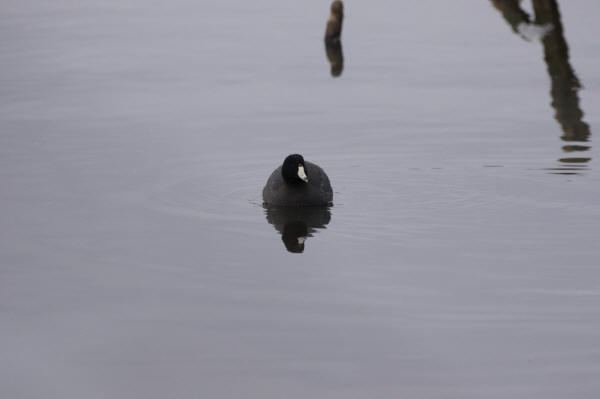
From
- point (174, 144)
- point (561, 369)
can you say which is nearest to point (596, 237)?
point (561, 369)

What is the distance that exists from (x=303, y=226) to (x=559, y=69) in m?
12.5

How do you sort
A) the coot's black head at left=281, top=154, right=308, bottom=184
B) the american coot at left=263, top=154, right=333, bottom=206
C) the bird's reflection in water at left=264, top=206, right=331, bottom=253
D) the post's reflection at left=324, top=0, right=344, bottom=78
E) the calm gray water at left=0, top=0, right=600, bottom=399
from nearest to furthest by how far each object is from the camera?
1. the calm gray water at left=0, top=0, right=600, bottom=399
2. the bird's reflection in water at left=264, top=206, right=331, bottom=253
3. the coot's black head at left=281, top=154, right=308, bottom=184
4. the american coot at left=263, top=154, right=333, bottom=206
5. the post's reflection at left=324, top=0, right=344, bottom=78

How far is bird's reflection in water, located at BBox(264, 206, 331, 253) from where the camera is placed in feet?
43.1

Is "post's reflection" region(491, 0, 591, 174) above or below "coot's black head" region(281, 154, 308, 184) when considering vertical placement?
above

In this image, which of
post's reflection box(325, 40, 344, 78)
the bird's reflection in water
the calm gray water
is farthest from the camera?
post's reflection box(325, 40, 344, 78)

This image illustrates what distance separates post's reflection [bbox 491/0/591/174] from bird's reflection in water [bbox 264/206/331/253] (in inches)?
151

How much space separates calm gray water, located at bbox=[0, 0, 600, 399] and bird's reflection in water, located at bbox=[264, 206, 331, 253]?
0.14 ft

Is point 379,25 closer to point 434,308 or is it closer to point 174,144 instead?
point 174,144

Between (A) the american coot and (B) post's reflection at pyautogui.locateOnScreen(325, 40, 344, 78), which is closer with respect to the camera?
(A) the american coot

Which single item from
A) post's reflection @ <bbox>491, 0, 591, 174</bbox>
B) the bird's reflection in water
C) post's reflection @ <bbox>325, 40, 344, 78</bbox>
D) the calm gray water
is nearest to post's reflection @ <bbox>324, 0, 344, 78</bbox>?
post's reflection @ <bbox>325, 40, 344, 78</bbox>

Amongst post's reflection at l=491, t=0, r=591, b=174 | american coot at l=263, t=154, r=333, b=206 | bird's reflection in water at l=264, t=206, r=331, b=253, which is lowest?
bird's reflection in water at l=264, t=206, r=331, b=253

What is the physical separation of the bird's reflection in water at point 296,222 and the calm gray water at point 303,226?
43 mm

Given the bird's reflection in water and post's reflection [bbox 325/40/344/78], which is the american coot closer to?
the bird's reflection in water

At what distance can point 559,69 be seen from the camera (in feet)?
79.7
